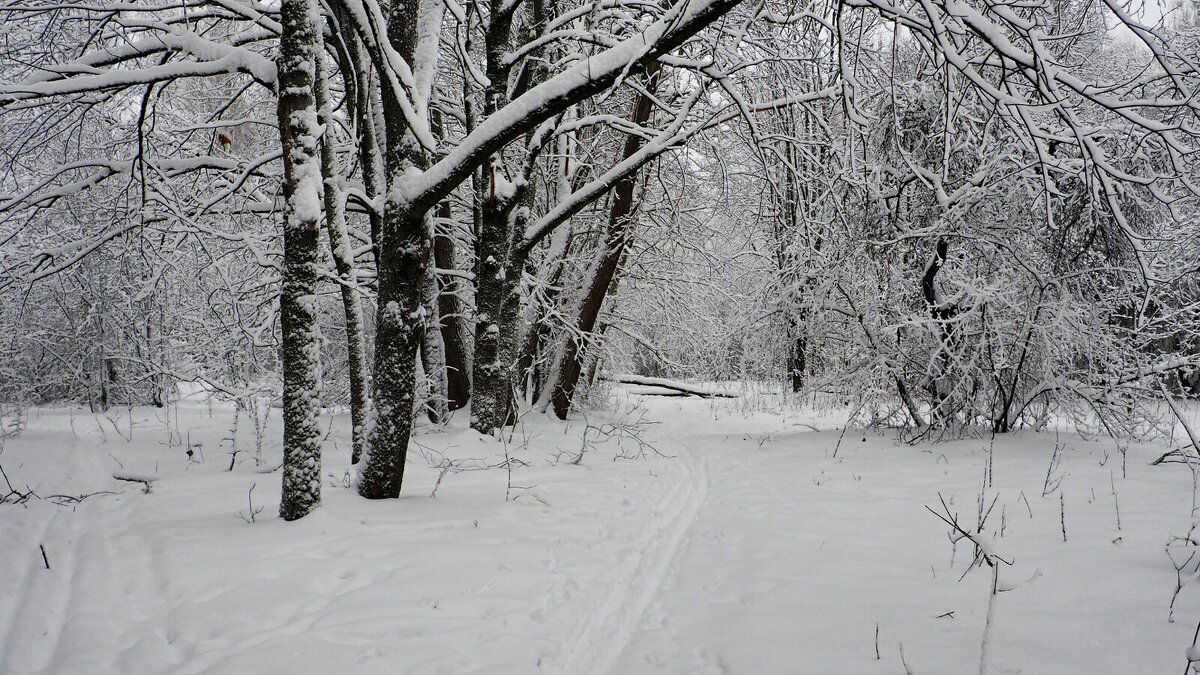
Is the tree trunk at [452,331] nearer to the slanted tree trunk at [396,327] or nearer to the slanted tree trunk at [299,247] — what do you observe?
the slanted tree trunk at [396,327]

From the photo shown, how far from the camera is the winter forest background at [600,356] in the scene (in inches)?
121

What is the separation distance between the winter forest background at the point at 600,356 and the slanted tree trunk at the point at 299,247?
0.03m

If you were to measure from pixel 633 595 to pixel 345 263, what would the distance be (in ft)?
11.1

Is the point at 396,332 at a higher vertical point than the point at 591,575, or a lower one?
higher

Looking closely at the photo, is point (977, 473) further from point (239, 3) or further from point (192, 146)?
point (192, 146)

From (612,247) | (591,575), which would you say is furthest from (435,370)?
(591,575)

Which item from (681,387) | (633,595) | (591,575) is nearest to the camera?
(633,595)

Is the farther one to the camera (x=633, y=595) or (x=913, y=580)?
(x=633, y=595)

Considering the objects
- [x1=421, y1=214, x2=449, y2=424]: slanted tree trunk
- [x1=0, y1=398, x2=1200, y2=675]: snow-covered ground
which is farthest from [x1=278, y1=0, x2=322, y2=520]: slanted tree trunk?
[x1=421, y1=214, x2=449, y2=424]: slanted tree trunk

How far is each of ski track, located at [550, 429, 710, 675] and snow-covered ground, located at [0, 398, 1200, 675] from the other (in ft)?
0.06

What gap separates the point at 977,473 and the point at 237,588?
20.5ft

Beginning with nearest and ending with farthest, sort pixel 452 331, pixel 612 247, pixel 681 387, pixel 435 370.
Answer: pixel 435 370 < pixel 452 331 < pixel 612 247 < pixel 681 387

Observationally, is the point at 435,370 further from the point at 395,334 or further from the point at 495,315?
the point at 395,334

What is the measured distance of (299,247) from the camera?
3990 millimetres
